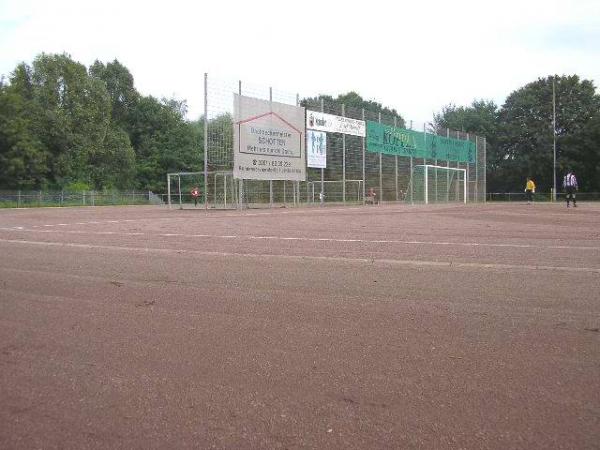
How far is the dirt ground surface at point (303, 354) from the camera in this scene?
9.01ft

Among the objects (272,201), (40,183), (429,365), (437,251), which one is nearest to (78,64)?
(40,183)

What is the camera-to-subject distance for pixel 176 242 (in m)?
10.8

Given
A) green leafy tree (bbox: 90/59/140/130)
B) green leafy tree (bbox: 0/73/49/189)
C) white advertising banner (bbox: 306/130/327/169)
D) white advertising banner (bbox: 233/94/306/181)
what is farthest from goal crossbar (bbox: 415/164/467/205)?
green leafy tree (bbox: 90/59/140/130)

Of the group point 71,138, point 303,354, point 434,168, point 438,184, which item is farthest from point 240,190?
point 71,138

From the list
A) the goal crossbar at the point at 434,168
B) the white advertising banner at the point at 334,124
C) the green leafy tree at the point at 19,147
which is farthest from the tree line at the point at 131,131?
the white advertising banner at the point at 334,124

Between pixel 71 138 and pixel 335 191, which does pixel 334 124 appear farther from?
pixel 71 138

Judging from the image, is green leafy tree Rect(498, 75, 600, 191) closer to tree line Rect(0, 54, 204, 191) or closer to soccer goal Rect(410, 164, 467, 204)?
soccer goal Rect(410, 164, 467, 204)

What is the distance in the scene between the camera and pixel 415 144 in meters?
43.3

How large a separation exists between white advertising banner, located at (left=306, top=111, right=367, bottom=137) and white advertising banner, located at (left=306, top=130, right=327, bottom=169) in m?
0.36

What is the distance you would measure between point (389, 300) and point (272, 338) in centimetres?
153

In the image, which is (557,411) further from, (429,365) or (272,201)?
(272,201)

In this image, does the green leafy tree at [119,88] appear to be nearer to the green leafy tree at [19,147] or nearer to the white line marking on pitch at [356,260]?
the green leafy tree at [19,147]

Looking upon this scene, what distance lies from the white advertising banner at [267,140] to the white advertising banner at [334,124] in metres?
1.05

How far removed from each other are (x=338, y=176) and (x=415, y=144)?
10134 mm
